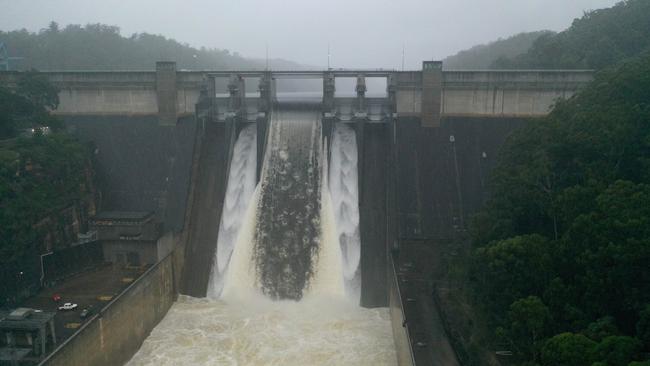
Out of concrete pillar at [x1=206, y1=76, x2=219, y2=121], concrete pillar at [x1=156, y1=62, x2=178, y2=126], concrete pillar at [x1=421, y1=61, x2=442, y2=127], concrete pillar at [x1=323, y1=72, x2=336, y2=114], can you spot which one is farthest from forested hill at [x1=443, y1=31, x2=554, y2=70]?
concrete pillar at [x1=156, y1=62, x2=178, y2=126]

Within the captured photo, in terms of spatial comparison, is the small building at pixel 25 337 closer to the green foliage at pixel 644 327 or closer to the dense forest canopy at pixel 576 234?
the dense forest canopy at pixel 576 234

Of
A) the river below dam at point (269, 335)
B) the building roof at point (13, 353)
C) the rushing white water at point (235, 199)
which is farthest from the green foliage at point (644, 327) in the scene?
the rushing white water at point (235, 199)

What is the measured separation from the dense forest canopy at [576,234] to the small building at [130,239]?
34.3ft

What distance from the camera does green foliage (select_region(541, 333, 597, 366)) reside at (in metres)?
8.80

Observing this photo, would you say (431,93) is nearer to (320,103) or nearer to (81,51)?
(320,103)

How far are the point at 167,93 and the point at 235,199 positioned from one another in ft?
19.2

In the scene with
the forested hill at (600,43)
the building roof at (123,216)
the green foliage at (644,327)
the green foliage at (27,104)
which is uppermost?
Result: the forested hill at (600,43)

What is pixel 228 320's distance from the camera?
57.3 ft

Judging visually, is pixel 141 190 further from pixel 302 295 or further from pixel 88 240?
pixel 302 295

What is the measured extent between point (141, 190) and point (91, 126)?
4.44 m

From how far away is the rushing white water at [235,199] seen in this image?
19781mm

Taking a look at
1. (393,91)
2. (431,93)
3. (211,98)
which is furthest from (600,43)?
(211,98)

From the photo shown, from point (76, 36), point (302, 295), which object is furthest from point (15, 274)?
point (76, 36)

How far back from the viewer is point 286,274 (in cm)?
1938
